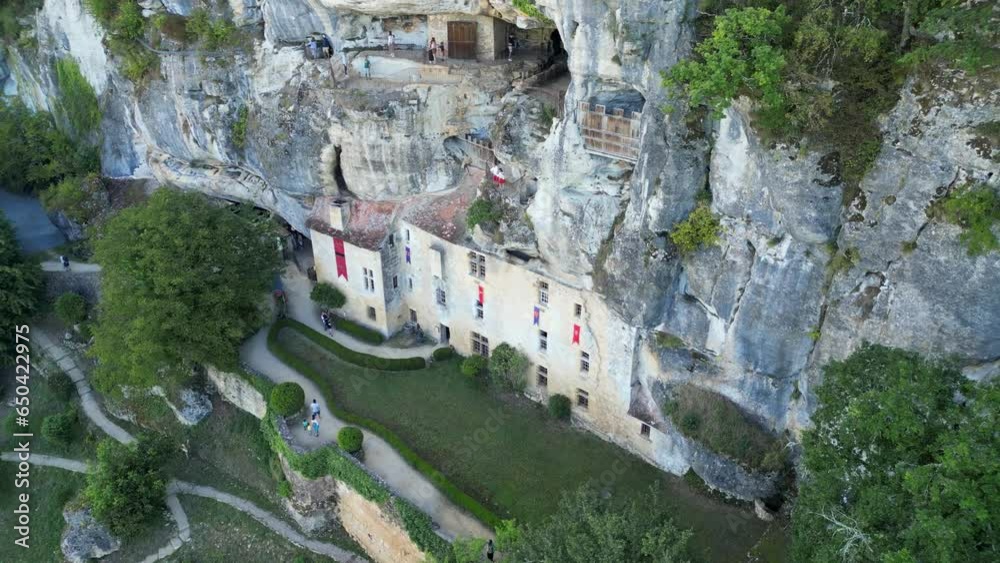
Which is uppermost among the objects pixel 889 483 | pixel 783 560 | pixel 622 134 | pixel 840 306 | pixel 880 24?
pixel 880 24

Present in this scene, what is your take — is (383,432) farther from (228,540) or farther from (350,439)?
(228,540)

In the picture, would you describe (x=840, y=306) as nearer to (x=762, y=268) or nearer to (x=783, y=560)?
(x=762, y=268)

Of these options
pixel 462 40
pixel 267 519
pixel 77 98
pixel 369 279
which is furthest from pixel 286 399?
pixel 77 98

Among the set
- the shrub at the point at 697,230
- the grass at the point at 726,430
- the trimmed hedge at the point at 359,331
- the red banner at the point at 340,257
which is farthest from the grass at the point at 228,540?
the shrub at the point at 697,230

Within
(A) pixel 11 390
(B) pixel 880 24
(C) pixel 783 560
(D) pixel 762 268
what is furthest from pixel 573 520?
(A) pixel 11 390

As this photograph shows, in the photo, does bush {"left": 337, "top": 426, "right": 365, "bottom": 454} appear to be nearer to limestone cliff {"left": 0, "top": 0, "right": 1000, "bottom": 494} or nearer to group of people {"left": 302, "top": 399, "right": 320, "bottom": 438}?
group of people {"left": 302, "top": 399, "right": 320, "bottom": 438}

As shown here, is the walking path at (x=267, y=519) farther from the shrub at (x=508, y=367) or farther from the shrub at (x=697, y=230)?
the shrub at (x=697, y=230)
